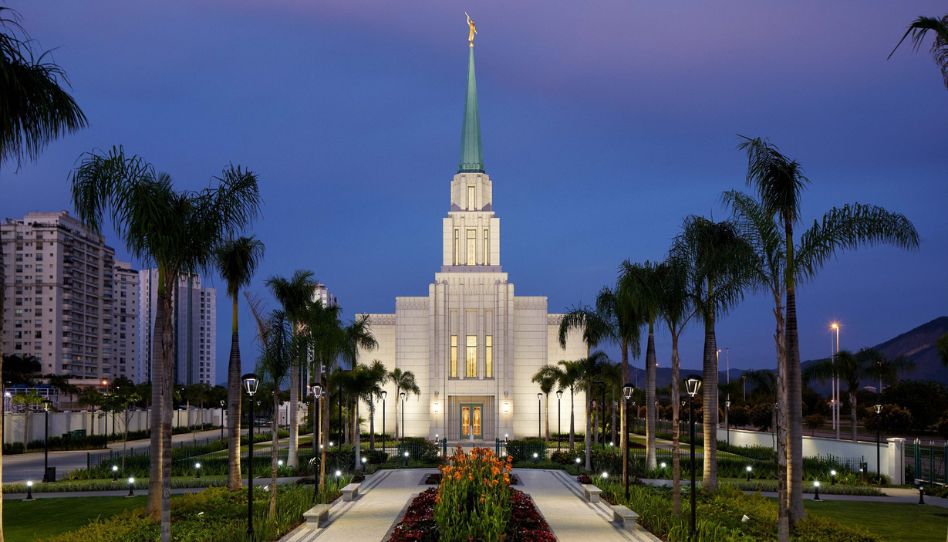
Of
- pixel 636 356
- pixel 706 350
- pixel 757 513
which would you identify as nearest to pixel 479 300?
pixel 636 356

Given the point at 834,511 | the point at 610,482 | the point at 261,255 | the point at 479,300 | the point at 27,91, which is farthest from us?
the point at 479,300

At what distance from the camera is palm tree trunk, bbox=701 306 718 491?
2377 cm

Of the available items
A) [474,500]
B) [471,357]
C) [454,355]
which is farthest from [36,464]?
[474,500]

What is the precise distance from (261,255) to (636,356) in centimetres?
1555

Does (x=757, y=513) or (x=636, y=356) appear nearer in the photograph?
(x=757, y=513)

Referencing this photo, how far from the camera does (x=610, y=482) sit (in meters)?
29.2

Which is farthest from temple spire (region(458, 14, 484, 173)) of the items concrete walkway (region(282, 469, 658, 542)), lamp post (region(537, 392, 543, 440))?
concrete walkway (region(282, 469, 658, 542))

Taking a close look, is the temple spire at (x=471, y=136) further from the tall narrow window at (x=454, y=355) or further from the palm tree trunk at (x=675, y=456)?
the palm tree trunk at (x=675, y=456)

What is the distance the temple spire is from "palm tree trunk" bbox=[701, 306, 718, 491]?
4488 centimetres

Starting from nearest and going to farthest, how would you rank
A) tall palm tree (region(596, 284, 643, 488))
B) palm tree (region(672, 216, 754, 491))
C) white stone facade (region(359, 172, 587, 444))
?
palm tree (region(672, 216, 754, 491)) → tall palm tree (region(596, 284, 643, 488)) → white stone facade (region(359, 172, 587, 444))

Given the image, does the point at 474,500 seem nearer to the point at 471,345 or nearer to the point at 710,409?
the point at 710,409

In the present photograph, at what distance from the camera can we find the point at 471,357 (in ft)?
216

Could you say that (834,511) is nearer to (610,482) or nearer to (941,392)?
(610,482)

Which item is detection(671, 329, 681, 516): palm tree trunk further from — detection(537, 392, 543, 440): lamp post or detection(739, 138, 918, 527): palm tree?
detection(537, 392, 543, 440): lamp post
